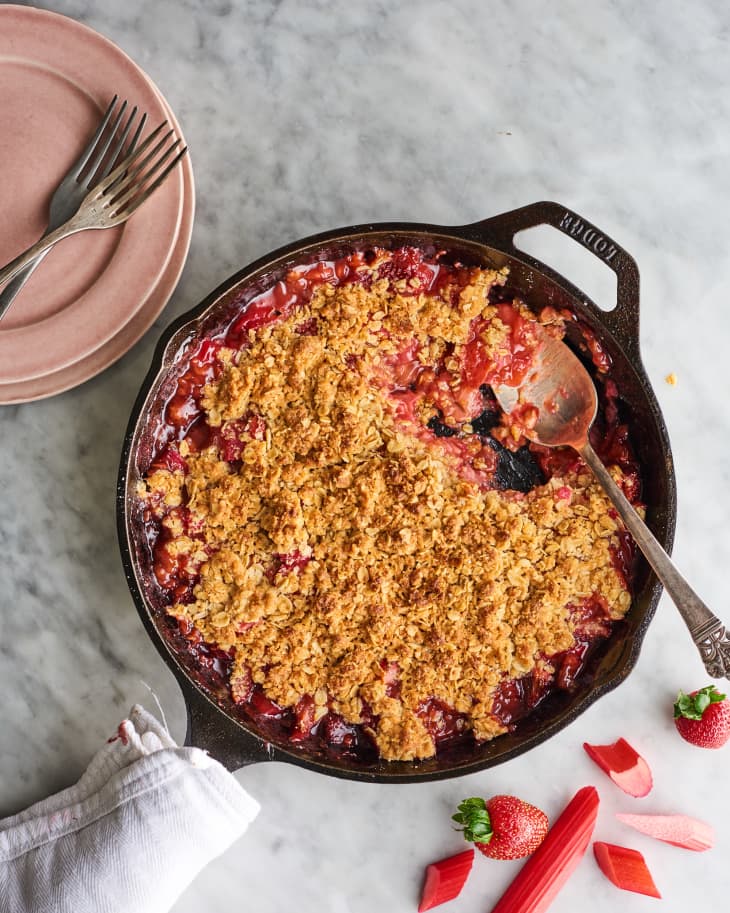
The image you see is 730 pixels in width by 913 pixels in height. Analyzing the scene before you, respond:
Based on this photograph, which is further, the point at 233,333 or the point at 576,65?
the point at 576,65

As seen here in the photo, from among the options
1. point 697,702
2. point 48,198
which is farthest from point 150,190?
point 697,702

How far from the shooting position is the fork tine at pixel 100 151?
1.85 metres

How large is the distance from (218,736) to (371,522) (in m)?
0.59

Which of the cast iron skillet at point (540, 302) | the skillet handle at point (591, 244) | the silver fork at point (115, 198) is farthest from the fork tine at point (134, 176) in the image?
the skillet handle at point (591, 244)

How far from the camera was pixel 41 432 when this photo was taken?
6.72ft

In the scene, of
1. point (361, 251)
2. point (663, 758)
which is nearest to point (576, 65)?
point (361, 251)

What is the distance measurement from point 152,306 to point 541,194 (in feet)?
3.35

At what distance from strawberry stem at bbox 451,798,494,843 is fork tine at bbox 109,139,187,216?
1.66m

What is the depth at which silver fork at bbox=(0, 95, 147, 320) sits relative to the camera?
184 cm

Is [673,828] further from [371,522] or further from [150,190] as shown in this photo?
[150,190]

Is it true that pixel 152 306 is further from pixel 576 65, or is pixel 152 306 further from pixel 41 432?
pixel 576 65

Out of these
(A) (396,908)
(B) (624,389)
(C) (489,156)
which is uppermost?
(C) (489,156)

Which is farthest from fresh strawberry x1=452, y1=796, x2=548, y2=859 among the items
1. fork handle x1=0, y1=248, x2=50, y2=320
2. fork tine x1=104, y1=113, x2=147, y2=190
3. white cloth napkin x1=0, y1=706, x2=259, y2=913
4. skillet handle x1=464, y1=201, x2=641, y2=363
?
fork tine x1=104, y1=113, x2=147, y2=190

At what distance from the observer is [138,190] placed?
183 cm
